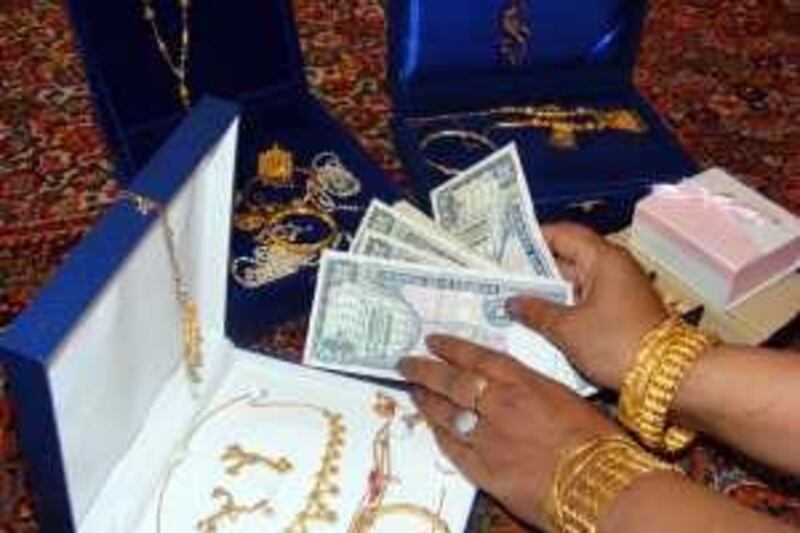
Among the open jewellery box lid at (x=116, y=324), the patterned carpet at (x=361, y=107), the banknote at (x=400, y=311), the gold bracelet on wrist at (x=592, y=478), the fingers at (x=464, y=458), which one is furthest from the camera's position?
the patterned carpet at (x=361, y=107)

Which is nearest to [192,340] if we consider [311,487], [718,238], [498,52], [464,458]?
[311,487]

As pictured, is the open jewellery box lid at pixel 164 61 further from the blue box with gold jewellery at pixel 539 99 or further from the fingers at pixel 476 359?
the fingers at pixel 476 359

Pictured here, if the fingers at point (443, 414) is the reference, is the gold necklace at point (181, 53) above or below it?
above

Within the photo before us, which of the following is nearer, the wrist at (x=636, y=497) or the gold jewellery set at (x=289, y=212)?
the wrist at (x=636, y=497)

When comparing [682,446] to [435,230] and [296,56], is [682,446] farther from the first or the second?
[296,56]

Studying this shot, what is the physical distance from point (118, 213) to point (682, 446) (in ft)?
1.88

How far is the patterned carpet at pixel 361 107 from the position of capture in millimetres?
1411

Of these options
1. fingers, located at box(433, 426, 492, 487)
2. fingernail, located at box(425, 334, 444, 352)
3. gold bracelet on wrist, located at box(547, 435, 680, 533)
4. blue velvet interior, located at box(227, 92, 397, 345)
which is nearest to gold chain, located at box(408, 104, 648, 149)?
blue velvet interior, located at box(227, 92, 397, 345)

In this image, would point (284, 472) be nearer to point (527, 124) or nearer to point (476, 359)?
point (476, 359)

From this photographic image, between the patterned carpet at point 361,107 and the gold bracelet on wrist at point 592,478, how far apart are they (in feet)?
1.08

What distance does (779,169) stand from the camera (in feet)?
5.50

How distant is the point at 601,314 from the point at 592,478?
231 millimetres

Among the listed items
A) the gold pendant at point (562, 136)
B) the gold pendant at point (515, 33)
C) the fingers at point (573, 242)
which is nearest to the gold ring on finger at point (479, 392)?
the fingers at point (573, 242)

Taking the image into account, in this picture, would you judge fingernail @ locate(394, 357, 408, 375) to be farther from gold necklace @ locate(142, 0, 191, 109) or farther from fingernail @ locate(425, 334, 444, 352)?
gold necklace @ locate(142, 0, 191, 109)
